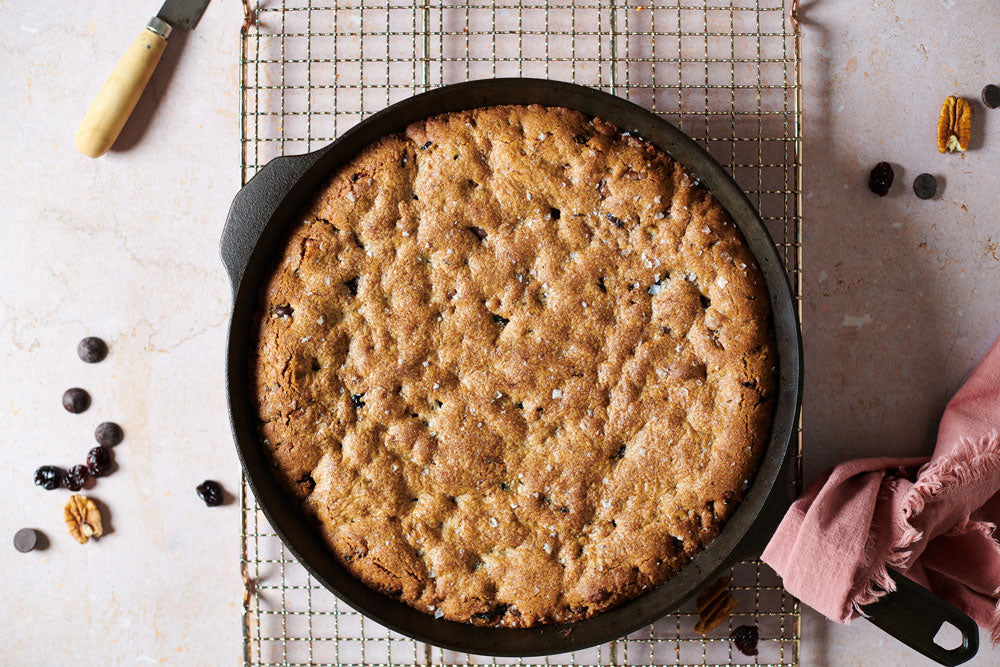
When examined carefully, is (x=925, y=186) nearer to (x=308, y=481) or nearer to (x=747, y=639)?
(x=747, y=639)

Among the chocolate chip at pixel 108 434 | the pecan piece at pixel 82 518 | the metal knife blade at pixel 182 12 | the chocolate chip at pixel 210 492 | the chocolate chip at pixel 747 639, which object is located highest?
the metal knife blade at pixel 182 12

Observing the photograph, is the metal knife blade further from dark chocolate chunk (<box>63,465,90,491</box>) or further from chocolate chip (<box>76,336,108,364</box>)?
dark chocolate chunk (<box>63,465,90,491</box>)

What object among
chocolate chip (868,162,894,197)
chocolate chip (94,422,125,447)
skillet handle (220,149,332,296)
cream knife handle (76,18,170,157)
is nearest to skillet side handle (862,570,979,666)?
chocolate chip (868,162,894,197)

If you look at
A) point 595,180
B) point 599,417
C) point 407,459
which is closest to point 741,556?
point 599,417

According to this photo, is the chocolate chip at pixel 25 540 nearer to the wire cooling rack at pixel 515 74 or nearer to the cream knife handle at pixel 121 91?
the wire cooling rack at pixel 515 74

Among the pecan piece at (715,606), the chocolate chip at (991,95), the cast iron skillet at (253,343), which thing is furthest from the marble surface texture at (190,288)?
the cast iron skillet at (253,343)

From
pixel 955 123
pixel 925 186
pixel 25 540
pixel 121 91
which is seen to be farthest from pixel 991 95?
pixel 25 540
